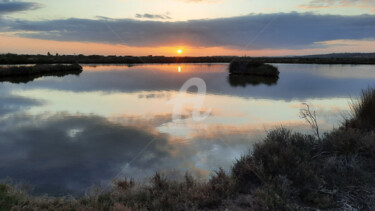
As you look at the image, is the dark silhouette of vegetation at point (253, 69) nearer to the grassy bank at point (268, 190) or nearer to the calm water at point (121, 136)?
the calm water at point (121, 136)

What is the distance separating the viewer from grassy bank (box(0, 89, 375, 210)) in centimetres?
354

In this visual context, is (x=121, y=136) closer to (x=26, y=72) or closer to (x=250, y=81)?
(x=250, y=81)

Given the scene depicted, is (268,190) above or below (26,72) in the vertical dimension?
below

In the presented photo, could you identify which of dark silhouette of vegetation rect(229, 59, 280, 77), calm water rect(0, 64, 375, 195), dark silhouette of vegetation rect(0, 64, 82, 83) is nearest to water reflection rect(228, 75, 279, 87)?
dark silhouette of vegetation rect(229, 59, 280, 77)

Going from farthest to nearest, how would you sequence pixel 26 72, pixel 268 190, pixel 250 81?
pixel 26 72 < pixel 250 81 < pixel 268 190

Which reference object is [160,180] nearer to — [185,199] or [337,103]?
[185,199]

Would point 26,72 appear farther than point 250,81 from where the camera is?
Yes

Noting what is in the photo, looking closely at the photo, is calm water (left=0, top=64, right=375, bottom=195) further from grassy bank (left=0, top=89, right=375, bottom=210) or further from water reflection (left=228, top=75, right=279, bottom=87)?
water reflection (left=228, top=75, right=279, bottom=87)

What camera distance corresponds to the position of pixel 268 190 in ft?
12.0

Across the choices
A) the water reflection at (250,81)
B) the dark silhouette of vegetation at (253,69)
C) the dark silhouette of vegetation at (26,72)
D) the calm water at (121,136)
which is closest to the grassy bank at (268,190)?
the calm water at (121,136)

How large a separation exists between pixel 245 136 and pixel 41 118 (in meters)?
7.72

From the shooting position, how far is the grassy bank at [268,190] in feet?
11.6

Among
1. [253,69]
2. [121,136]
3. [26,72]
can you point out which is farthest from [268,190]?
[26,72]

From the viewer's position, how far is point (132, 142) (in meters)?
7.75
